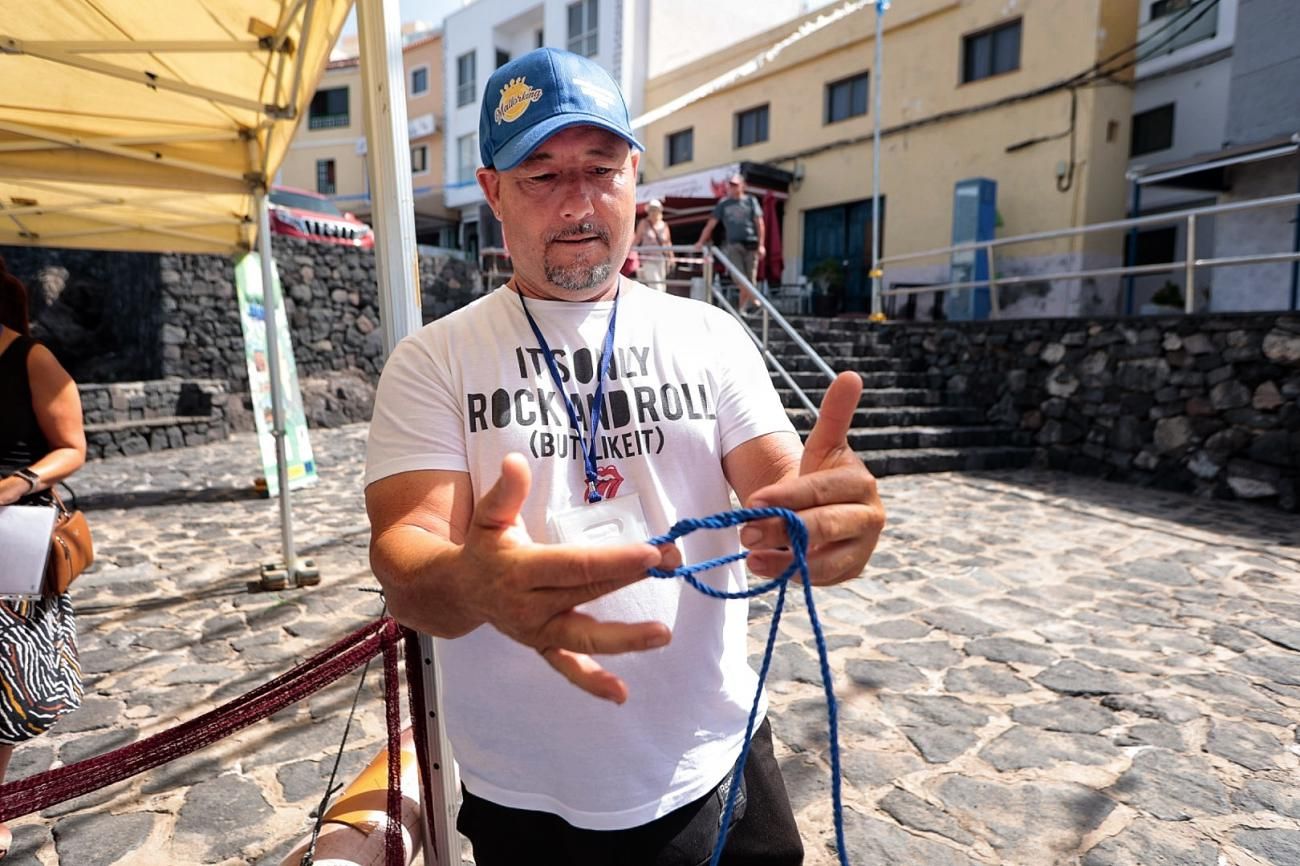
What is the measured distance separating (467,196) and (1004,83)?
1785cm

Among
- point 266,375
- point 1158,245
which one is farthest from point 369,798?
point 1158,245

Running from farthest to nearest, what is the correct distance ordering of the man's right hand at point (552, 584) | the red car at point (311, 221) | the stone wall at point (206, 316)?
the red car at point (311, 221), the stone wall at point (206, 316), the man's right hand at point (552, 584)

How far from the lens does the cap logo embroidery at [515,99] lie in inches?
49.5

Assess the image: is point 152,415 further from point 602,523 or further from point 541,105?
point 602,523

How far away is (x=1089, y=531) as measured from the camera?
584 cm

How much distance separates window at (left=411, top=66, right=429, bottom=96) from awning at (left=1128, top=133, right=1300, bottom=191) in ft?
81.7

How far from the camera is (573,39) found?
2252 centimetres

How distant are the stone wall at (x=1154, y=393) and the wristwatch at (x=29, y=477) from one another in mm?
8615

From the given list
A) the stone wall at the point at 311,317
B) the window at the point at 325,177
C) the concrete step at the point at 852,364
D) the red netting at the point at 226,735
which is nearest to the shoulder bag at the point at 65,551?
the red netting at the point at 226,735

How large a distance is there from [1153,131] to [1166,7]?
2.03 metres

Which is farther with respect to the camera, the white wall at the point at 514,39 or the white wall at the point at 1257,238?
the white wall at the point at 514,39

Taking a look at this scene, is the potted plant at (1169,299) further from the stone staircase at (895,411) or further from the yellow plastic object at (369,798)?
the yellow plastic object at (369,798)

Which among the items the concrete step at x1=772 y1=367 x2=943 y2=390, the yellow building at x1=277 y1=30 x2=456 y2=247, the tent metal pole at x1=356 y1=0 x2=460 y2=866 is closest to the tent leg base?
the tent metal pole at x1=356 y1=0 x2=460 y2=866

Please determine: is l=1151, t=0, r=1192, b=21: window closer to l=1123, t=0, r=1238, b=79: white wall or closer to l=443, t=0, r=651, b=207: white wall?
l=1123, t=0, r=1238, b=79: white wall
